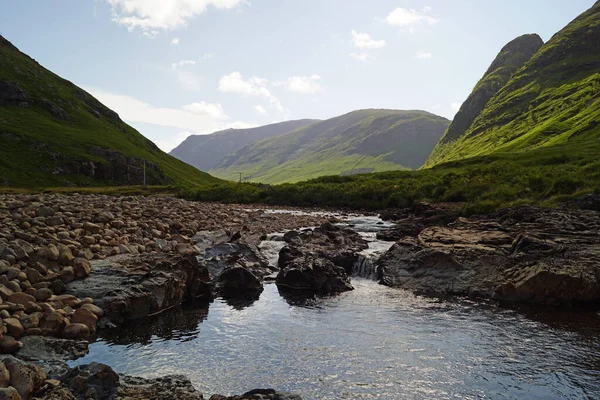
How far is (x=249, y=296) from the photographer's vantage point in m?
19.7

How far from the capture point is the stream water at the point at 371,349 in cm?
1084

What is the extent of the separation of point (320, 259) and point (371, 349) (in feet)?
32.7

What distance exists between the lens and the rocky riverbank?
11.0 m

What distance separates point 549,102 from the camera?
511 feet

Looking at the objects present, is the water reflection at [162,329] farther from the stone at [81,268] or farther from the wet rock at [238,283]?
the stone at [81,268]

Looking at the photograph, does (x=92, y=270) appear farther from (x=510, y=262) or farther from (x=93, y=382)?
(x=510, y=262)

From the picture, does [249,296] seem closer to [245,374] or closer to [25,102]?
[245,374]

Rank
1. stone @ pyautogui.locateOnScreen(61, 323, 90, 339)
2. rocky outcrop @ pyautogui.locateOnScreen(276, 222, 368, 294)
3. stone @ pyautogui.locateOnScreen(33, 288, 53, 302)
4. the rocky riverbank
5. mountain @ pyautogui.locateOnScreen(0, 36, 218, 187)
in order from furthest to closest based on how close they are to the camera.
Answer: mountain @ pyautogui.locateOnScreen(0, 36, 218, 187) → rocky outcrop @ pyautogui.locateOnScreen(276, 222, 368, 294) → stone @ pyautogui.locateOnScreen(33, 288, 53, 302) → stone @ pyautogui.locateOnScreen(61, 323, 90, 339) → the rocky riverbank

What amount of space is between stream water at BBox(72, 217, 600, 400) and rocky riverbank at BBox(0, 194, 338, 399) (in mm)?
1056

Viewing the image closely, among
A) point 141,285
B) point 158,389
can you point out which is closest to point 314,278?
point 141,285

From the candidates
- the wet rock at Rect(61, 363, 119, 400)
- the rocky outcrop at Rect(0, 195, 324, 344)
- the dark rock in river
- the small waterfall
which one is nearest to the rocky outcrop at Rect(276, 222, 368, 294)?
the small waterfall

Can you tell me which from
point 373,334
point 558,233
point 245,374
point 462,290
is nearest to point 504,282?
point 462,290

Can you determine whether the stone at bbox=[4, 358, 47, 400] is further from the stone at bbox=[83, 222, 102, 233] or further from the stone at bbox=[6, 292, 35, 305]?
the stone at bbox=[83, 222, 102, 233]

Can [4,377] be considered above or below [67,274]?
below
